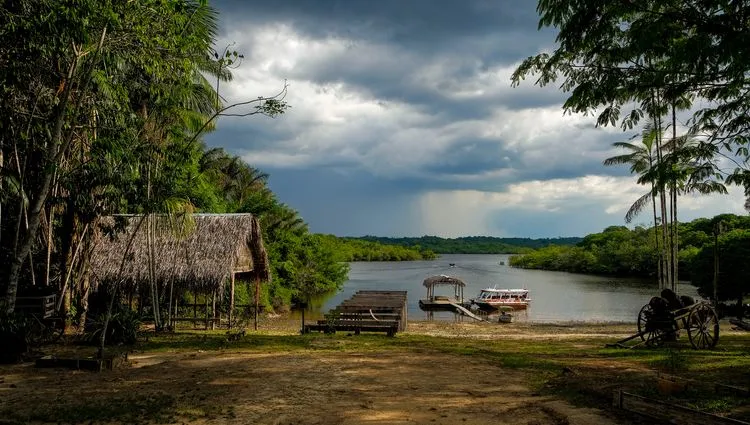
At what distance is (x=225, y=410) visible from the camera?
23.5 feet

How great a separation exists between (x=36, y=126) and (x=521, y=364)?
1162 centimetres

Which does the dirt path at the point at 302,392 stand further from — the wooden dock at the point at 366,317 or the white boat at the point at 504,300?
the white boat at the point at 504,300

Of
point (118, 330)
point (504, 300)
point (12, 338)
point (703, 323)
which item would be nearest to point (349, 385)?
point (12, 338)

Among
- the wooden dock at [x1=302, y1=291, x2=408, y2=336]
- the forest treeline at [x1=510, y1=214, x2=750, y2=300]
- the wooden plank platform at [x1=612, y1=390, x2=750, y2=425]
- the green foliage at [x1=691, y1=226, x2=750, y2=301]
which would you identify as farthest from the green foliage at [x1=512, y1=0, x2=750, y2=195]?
the green foliage at [x1=691, y1=226, x2=750, y2=301]

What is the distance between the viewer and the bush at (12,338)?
10.1 meters

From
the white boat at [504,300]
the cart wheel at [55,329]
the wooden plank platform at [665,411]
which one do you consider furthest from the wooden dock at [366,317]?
the white boat at [504,300]

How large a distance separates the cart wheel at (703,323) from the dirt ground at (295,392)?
20.7 feet

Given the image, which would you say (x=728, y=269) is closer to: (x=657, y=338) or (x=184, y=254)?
(x=657, y=338)

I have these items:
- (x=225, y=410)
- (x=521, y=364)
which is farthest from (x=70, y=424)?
(x=521, y=364)

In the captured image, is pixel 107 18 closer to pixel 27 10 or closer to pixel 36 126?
pixel 27 10

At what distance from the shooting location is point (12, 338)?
10.1m

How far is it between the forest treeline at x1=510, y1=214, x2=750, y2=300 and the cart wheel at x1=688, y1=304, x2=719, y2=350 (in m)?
11.2

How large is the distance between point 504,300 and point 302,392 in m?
37.4

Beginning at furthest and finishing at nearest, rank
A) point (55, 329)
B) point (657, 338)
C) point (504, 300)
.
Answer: point (504, 300), point (55, 329), point (657, 338)
